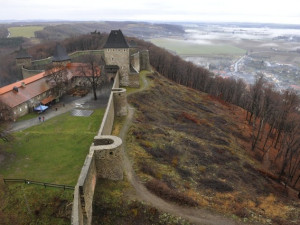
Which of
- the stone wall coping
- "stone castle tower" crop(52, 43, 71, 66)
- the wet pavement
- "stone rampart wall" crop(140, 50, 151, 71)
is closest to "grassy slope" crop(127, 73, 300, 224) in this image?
the stone wall coping

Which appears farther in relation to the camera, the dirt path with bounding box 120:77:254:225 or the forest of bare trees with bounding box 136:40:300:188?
the forest of bare trees with bounding box 136:40:300:188

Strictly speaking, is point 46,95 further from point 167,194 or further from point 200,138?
point 167,194

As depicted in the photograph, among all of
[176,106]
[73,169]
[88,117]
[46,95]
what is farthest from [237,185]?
[46,95]

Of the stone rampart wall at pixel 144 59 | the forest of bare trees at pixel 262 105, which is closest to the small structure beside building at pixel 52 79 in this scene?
the stone rampart wall at pixel 144 59

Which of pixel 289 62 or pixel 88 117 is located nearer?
pixel 88 117

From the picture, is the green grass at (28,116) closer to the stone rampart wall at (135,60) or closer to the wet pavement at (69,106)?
the wet pavement at (69,106)

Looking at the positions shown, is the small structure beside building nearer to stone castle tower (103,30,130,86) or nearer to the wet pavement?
stone castle tower (103,30,130,86)
